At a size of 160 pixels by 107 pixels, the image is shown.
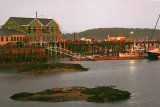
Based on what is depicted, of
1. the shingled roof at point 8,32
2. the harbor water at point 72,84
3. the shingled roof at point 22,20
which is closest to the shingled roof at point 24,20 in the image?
the shingled roof at point 22,20

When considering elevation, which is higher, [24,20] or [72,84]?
[24,20]

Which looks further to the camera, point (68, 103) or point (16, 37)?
point (16, 37)

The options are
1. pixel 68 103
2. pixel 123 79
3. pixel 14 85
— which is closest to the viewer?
pixel 68 103

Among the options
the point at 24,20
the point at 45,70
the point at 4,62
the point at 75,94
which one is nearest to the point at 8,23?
the point at 24,20

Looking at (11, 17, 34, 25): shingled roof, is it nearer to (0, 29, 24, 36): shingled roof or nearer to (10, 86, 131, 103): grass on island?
(0, 29, 24, 36): shingled roof

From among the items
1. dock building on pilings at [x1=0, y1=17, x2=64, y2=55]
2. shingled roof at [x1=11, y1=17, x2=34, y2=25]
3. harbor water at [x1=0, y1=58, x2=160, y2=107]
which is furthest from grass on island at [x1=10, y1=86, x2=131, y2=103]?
shingled roof at [x1=11, y1=17, x2=34, y2=25]

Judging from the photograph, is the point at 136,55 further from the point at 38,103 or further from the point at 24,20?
the point at 38,103

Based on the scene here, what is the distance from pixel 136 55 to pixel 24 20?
33.8 metres

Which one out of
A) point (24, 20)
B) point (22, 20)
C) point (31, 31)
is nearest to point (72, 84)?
point (31, 31)

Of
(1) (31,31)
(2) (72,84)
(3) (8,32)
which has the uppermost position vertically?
(1) (31,31)

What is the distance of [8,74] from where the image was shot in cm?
5612

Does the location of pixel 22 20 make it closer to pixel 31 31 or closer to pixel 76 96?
pixel 31 31

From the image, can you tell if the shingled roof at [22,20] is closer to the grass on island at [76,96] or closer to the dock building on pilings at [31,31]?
the dock building on pilings at [31,31]

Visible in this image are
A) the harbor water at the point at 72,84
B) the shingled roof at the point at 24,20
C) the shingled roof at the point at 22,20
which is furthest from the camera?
the shingled roof at the point at 24,20
